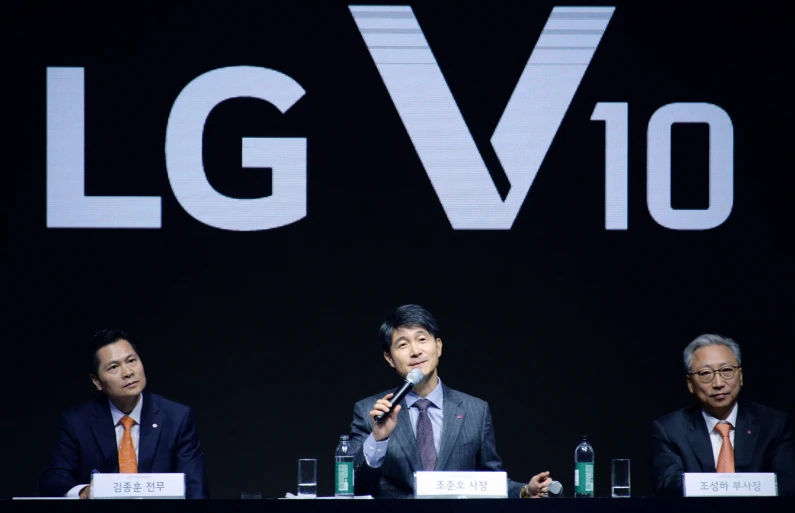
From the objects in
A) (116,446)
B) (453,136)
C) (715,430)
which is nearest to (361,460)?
(116,446)

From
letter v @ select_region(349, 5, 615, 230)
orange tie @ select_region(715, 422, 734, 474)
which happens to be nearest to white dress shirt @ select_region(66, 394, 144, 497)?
letter v @ select_region(349, 5, 615, 230)

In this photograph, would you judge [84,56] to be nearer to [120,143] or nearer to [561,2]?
[120,143]

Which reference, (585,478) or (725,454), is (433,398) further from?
(725,454)

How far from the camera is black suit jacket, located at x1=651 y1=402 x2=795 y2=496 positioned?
156 inches

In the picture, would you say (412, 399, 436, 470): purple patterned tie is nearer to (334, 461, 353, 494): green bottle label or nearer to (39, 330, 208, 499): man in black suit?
(334, 461, 353, 494): green bottle label

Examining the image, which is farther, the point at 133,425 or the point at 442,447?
the point at 133,425

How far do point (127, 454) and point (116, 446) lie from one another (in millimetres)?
52

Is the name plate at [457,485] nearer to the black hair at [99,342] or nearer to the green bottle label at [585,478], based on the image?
the green bottle label at [585,478]

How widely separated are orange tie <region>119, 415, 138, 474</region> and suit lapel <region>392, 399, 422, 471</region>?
1020 mm

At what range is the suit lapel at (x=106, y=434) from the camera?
401cm

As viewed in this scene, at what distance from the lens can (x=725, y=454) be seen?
4.00 meters

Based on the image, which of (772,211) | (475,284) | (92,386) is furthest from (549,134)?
(92,386)

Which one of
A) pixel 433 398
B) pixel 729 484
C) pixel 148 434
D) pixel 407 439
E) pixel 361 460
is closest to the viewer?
pixel 729 484

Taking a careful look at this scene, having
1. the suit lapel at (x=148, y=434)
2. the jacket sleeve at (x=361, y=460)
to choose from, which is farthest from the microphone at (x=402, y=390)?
the suit lapel at (x=148, y=434)
